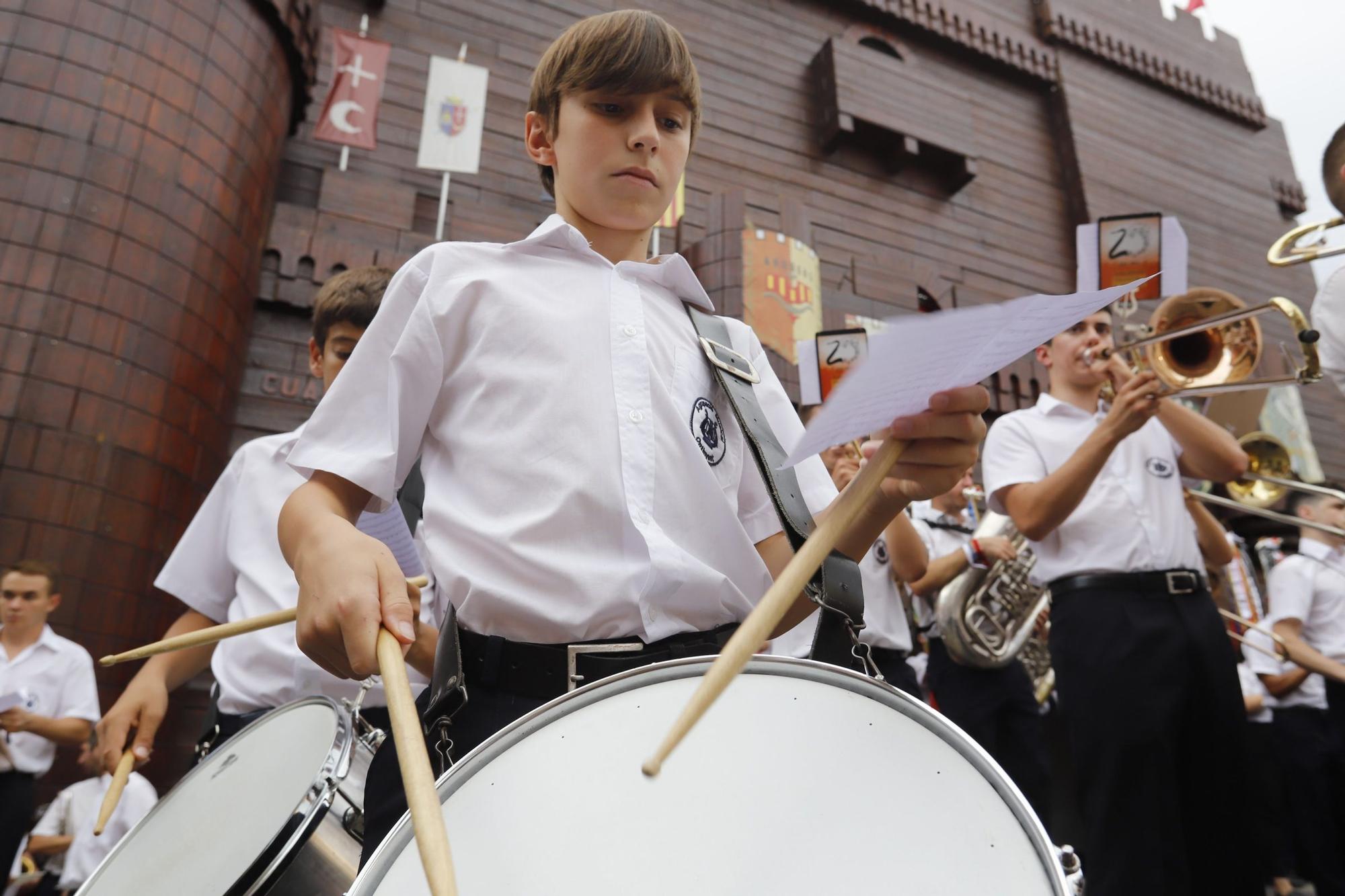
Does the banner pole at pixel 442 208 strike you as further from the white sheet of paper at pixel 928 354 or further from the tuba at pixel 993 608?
the white sheet of paper at pixel 928 354

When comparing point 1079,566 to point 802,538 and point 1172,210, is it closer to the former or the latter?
point 802,538

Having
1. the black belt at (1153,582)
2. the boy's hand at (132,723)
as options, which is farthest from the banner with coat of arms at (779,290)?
the boy's hand at (132,723)

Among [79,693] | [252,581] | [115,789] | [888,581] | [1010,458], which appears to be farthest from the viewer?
[79,693]

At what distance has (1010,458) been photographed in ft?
9.45

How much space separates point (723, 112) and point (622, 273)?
8.81 m

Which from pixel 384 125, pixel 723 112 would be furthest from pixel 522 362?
pixel 723 112

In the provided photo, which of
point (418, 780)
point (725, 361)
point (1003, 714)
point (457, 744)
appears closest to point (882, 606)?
point (1003, 714)

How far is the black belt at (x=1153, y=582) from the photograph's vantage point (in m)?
2.50

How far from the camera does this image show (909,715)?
30.9 inches

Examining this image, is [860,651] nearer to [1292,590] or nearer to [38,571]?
[38,571]

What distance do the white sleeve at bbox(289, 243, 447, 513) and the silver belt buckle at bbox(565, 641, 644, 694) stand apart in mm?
294

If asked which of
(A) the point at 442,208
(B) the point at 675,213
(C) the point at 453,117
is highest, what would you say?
(C) the point at 453,117

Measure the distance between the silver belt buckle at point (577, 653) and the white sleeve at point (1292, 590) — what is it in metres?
4.71

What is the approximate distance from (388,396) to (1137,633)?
2222 millimetres
